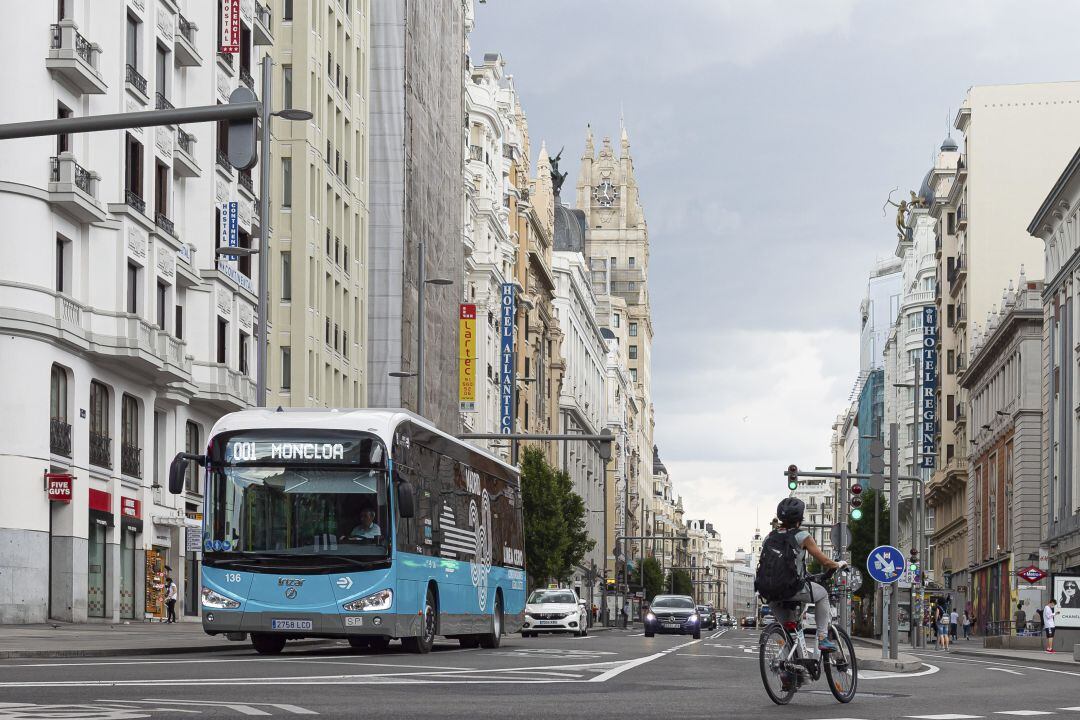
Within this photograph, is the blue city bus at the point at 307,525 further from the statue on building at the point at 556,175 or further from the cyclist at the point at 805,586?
the statue on building at the point at 556,175

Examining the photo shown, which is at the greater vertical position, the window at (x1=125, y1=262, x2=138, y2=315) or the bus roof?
the window at (x1=125, y1=262, x2=138, y2=315)

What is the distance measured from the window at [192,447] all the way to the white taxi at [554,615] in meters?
9.67

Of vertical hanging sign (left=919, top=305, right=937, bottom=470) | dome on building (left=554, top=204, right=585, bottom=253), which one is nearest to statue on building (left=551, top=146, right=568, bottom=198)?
dome on building (left=554, top=204, right=585, bottom=253)

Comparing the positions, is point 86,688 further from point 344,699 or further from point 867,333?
point 867,333

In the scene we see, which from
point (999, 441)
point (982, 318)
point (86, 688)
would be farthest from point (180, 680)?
point (982, 318)

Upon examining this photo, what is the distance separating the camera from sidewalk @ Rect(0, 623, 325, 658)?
24484 millimetres

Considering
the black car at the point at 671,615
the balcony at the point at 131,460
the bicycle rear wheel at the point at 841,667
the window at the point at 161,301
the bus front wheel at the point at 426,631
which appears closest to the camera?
the bicycle rear wheel at the point at 841,667

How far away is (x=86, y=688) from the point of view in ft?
50.6

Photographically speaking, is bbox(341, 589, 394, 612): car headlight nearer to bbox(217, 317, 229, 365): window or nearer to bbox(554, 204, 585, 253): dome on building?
bbox(217, 317, 229, 365): window

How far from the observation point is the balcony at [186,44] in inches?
1895

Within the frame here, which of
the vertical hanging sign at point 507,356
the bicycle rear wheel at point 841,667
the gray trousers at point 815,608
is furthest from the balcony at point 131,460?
the vertical hanging sign at point 507,356

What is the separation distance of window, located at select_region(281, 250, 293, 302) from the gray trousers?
4916 centimetres

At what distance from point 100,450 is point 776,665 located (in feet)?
101

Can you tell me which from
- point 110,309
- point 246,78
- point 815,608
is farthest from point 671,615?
point 815,608
